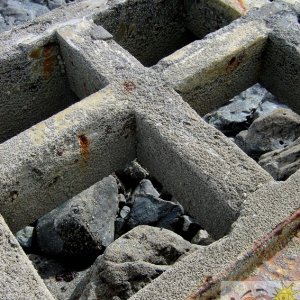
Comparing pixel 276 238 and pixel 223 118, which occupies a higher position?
pixel 276 238

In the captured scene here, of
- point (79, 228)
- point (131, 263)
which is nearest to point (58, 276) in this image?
point (79, 228)

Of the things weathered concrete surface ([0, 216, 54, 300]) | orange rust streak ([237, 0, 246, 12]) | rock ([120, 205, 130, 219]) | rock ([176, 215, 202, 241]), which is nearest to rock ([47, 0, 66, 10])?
rock ([120, 205, 130, 219])

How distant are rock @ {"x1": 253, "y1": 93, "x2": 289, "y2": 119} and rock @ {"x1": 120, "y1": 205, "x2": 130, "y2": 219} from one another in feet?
4.47

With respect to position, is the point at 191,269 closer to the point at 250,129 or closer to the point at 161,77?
the point at 161,77

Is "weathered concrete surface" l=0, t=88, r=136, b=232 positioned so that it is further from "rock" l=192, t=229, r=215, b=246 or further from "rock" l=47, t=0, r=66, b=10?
"rock" l=47, t=0, r=66, b=10

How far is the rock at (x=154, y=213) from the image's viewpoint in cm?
376

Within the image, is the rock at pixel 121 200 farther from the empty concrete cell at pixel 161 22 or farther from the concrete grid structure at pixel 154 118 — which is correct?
the empty concrete cell at pixel 161 22

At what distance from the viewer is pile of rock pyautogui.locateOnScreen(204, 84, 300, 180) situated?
3562mm

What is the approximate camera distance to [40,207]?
2863mm

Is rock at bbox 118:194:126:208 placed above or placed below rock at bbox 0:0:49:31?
below

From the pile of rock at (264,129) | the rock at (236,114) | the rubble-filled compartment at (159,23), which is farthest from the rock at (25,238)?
the rock at (236,114)

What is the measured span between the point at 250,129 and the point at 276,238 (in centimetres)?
204

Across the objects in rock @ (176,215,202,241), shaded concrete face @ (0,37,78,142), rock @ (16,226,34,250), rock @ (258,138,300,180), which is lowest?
rock @ (16,226,34,250)

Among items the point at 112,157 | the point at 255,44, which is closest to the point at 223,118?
the point at 255,44
